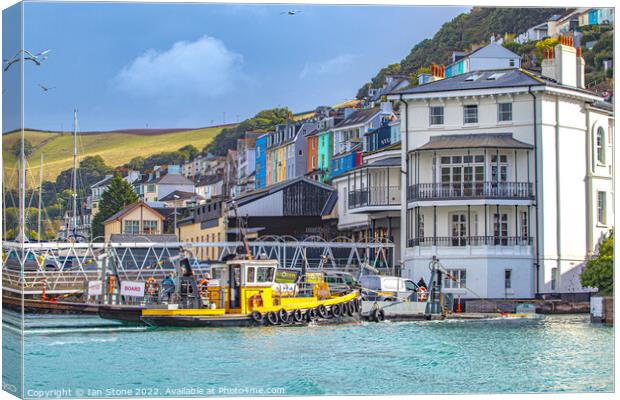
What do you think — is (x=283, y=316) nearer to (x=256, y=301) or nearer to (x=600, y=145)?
(x=256, y=301)

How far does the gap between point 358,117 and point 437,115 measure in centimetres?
2021

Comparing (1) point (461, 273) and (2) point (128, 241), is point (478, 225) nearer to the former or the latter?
(1) point (461, 273)

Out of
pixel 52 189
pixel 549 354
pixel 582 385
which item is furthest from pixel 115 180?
pixel 582 385

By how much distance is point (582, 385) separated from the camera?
72.3ft

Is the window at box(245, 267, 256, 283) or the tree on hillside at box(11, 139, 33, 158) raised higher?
the tree on hillside at box(11, 139, 33, 158)

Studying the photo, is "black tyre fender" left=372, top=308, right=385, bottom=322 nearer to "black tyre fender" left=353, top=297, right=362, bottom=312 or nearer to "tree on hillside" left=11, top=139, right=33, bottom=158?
"black tyre fender" left=353, top=297, right=362, bottom=312

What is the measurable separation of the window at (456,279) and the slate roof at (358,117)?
1844cm

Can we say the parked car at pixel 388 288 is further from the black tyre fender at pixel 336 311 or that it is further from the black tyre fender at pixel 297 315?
the black tyre fender at pixel 297 315

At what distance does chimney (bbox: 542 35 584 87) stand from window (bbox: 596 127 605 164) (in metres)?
1.69

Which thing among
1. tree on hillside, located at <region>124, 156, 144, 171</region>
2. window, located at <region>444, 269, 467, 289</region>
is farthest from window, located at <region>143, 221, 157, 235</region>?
tree on hillside, located at <region>124, 156, 144, 171</region>

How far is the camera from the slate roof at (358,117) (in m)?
59.6

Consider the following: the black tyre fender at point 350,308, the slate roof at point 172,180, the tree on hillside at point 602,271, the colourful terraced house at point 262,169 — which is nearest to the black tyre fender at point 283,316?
the black tyre fender at point 350,308

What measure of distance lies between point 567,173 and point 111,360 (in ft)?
57.3

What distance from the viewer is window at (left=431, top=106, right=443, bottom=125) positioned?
4191cm
